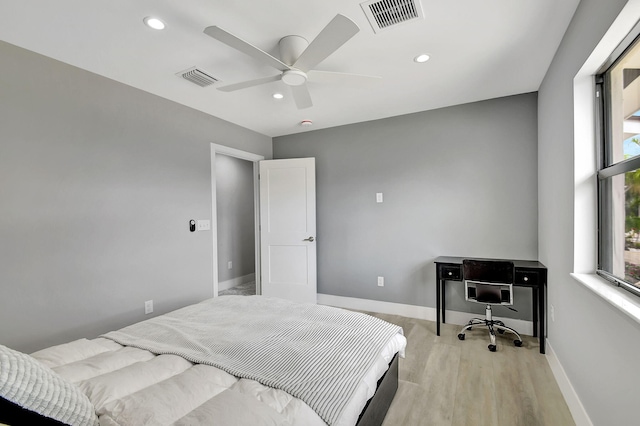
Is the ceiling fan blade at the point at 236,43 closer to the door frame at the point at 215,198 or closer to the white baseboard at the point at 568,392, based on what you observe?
the door frame at the point at 215,198

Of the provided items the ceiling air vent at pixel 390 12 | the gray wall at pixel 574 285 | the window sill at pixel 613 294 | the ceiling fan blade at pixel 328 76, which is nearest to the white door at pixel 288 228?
the ceiling fan blade at pixel 328 76

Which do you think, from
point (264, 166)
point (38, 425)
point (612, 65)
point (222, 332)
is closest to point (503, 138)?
point (612, 65)

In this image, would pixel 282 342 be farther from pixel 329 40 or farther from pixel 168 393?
pixel 329 40

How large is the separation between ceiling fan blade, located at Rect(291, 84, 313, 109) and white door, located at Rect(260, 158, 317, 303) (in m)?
1.51

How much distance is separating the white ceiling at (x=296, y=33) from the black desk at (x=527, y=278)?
5.66 ft

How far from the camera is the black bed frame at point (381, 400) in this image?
1448mm

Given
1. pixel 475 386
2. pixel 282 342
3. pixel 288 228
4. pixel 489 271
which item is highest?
pixel 288 228

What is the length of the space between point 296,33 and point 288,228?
2.60 m

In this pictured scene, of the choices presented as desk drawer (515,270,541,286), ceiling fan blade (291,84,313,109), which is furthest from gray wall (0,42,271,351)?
desk drawer (515,270,541,286)

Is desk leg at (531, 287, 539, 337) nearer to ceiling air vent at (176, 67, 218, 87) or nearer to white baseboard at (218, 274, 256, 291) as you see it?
ceiling air vent at (176, 67, 218, 87)

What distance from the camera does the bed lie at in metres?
0.90

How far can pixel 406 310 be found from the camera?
11.7ft

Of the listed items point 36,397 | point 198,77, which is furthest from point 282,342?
point 198,77

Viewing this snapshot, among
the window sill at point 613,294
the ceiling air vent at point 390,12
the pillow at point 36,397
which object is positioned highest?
the ceiling air vent at point 390,12
